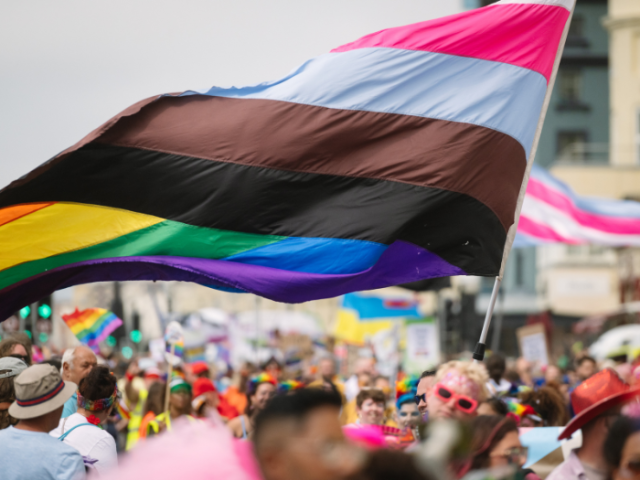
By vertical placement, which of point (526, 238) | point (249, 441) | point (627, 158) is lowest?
point (627, 158)

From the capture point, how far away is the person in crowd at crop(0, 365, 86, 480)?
4.14 m

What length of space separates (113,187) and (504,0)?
337 cm

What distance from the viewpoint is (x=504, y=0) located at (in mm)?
6211

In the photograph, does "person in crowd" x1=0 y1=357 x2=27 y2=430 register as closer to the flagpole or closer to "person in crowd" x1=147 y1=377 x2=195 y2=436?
"person in crowd" x1=147 y1=377 x2=195 y2=436

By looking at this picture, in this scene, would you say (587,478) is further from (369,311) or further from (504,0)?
(369,311)

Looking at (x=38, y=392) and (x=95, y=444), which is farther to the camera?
(x=95, y=444)

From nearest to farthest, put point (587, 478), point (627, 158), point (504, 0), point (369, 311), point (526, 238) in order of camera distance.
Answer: point (587, 478)
point (504, 0)
point (526, 238)
point (369, 311)
point (627, 158)

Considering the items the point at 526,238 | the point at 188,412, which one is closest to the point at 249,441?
the point at 188,412

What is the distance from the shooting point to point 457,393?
12.4ft

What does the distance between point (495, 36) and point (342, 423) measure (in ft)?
15.7

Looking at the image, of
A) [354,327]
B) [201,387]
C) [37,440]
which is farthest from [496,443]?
[354,327]

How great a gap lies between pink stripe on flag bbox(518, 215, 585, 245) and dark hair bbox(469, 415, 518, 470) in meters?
9.83

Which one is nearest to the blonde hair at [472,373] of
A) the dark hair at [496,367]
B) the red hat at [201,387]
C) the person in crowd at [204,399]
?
the person in crowd at [204,399]

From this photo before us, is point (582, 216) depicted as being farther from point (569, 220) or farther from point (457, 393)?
point (457, 393)
